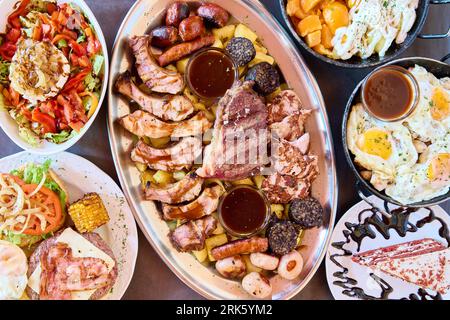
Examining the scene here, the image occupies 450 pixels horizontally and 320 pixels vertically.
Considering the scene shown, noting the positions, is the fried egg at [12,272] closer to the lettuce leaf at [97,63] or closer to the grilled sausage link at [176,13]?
the lettuce leaf at [97,63]

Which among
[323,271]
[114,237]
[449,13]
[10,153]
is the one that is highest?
[449,13]

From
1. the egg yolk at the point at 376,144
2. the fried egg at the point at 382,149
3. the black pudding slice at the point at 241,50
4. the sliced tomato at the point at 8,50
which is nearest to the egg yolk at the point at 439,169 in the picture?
the fried egg at the point at 382,149

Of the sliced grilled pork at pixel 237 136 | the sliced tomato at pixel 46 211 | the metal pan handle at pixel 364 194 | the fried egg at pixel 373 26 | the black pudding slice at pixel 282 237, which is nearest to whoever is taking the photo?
the sliced tomato at pixel 46 211

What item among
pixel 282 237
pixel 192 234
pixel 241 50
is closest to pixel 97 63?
pixel 241 50

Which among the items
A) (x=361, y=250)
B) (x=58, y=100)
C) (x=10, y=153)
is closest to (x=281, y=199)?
(x=361, y=250)

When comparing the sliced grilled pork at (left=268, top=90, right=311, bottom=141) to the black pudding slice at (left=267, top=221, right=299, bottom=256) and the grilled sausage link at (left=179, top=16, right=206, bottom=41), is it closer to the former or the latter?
the black pudding slice at (left=267, top=221, right=299, bottom=256)

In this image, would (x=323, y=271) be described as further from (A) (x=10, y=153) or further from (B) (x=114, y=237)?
(A) (x=10, y=153)

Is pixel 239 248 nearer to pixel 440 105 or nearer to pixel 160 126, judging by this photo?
pixel 160 126
